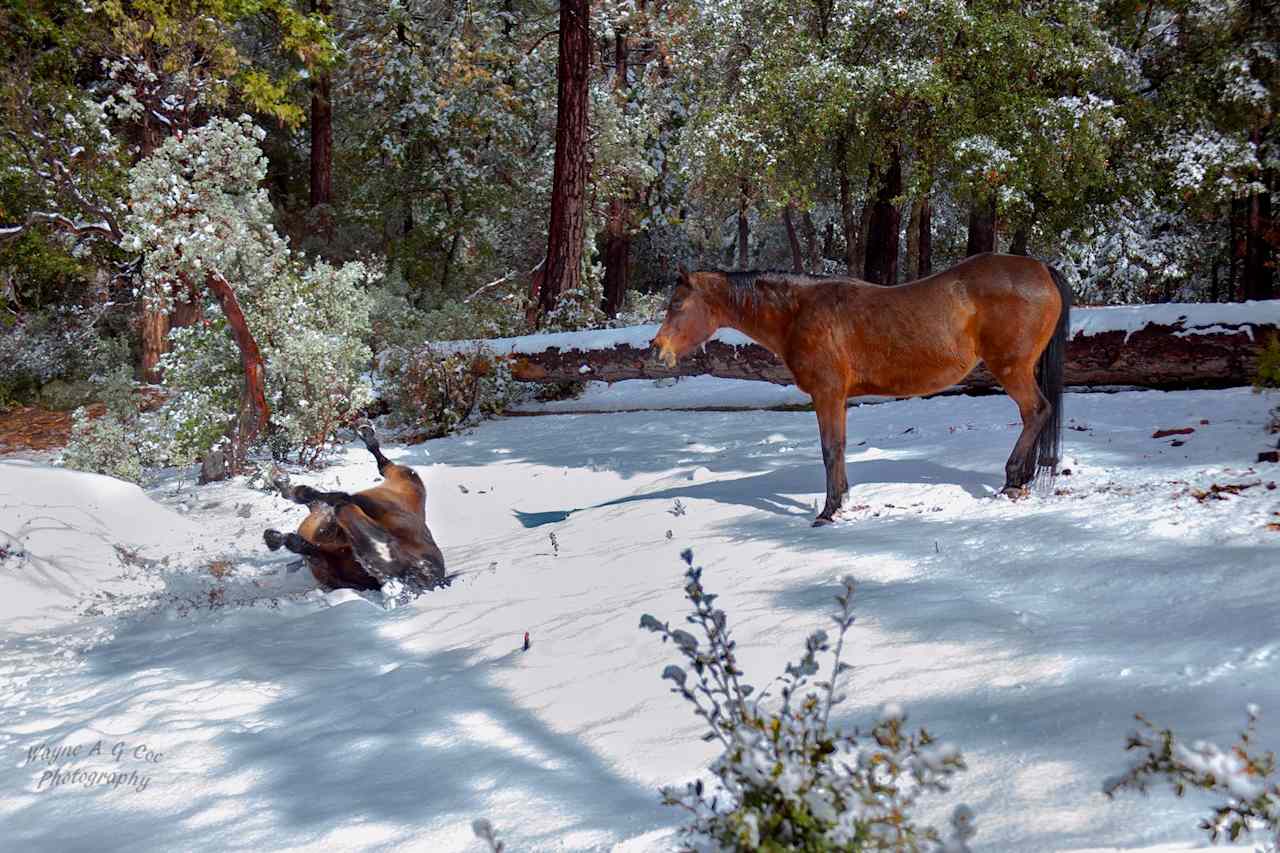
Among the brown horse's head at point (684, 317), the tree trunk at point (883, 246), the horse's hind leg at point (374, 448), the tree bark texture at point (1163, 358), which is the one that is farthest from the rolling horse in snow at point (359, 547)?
the tree trunk at point (883, 246)

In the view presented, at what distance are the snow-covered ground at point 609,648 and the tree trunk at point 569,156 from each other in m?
8.51

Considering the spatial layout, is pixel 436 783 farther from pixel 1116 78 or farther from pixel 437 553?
pixel 1116 78

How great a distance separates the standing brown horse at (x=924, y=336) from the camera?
5.71 meters

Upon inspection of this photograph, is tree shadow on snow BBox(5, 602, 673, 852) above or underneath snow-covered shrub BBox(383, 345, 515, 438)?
underneath

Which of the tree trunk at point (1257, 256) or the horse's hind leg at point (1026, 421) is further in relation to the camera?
the tree trunk at point (1257, 256)

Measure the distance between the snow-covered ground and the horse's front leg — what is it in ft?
0.76

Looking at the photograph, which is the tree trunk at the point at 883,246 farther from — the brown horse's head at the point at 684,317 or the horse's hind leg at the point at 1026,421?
the horse's hind leg at the point at 1026,421

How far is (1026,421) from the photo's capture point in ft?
19.0

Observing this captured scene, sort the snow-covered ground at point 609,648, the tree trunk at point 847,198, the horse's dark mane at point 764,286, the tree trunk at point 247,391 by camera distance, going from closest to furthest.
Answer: the snow-covered ground at point 609,648
the horse's dark mane at point 764,286
the tree trunk at point 247,391
the tree trunk at point 847,198

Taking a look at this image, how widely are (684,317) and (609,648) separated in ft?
9.51

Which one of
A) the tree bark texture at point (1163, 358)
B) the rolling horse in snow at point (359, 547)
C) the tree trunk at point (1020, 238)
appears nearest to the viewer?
the rolling horse in snow at point (359, 547)

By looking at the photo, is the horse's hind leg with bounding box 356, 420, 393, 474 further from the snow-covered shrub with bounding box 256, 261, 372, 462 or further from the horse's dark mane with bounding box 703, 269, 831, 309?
the horse's dark mane with bounding box 703, 269, 831, 309

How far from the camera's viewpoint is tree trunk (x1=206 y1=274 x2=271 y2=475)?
33.3 feet

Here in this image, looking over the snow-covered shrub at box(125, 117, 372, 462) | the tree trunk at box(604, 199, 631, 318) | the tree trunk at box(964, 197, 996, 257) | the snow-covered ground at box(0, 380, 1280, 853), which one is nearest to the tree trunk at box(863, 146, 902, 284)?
the tree trunk at box(964, 197, 996, 257)
